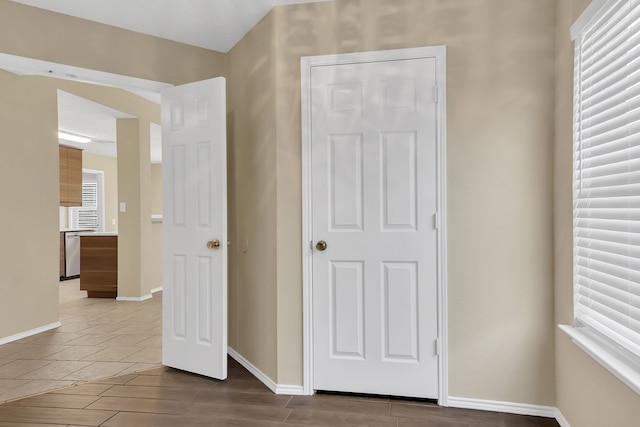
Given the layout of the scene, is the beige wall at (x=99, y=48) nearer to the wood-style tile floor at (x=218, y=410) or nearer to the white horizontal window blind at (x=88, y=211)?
the wood-style tile floor at (x=218, y=410)

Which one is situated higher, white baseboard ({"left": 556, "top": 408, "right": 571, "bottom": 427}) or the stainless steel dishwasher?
the stainless steel dishwasher

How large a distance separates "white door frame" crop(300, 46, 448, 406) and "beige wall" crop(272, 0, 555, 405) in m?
0.04

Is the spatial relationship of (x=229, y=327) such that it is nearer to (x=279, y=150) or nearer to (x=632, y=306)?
(x=279, y=150)

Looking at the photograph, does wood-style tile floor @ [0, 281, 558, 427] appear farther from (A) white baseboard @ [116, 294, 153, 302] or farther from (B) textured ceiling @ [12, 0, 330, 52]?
(B) textured ceiling @ [12, 0, 330, 52]

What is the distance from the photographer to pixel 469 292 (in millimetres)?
2525

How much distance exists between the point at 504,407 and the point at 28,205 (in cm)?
426

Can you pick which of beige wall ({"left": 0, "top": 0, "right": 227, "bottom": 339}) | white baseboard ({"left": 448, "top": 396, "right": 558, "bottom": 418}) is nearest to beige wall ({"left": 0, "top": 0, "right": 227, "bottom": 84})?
beige wall ({"left": 0, "top": 0, "right": 227, "bottom": 339})

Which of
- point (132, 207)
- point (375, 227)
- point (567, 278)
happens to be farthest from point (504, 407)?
point (132, 207)

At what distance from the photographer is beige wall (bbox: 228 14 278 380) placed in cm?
285

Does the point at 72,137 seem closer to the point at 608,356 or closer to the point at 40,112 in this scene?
the point at 40,112

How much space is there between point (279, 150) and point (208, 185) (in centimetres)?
59

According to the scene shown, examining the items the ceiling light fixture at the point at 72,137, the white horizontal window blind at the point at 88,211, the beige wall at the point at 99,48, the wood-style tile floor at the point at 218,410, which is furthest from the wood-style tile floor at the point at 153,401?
the white horizontal window blind at the point at 88,211

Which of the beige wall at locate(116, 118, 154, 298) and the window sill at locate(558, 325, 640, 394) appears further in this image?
the beige wall at locate(116, 118, 154, 298)

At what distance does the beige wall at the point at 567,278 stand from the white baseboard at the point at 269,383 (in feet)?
4.80
